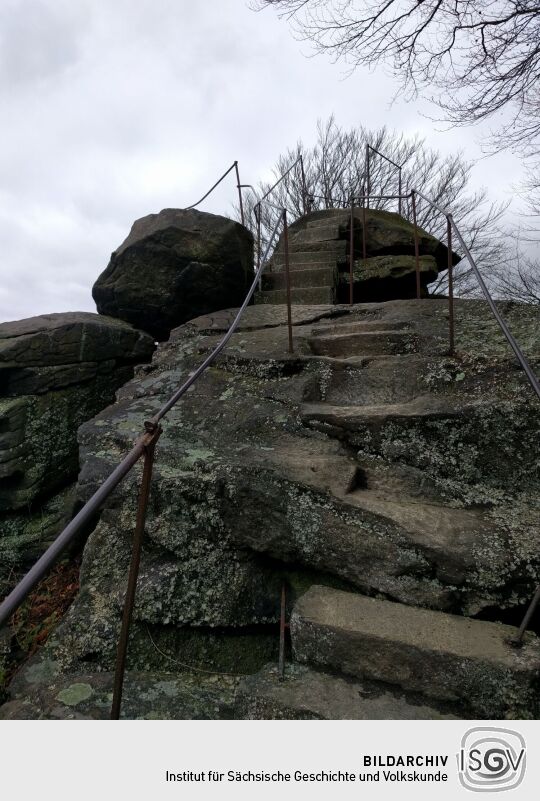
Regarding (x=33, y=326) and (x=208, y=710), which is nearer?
(x=208, y=710)

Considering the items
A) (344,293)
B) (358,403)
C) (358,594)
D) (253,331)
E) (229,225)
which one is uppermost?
(229,225)

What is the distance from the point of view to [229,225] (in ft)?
18.1

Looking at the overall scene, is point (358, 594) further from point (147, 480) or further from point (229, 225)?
point (229, 225)

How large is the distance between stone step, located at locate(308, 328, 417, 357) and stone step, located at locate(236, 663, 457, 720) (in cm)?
252

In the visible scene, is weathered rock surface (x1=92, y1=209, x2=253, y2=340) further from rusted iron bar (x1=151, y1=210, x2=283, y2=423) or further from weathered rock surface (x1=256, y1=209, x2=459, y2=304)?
rusted iron bar (x1=151, y1=210, x2=283, y2=423)

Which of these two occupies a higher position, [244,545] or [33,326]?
[33,326]

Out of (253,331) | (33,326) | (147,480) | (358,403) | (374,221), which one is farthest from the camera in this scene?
(374,221)

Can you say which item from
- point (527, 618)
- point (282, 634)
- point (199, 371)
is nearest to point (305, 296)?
point (199, 371)

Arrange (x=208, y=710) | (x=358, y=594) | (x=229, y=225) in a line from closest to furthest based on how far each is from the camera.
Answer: (x=208, y=710)
(x=358, y=594)
(x=229, y=225)

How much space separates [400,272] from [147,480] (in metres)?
5.71

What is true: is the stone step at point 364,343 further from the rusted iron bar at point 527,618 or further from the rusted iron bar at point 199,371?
the rusted iron bar at point 527,618

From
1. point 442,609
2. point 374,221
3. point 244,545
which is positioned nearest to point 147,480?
point 244,545

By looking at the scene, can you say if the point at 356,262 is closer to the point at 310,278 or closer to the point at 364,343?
the point at 310,278
